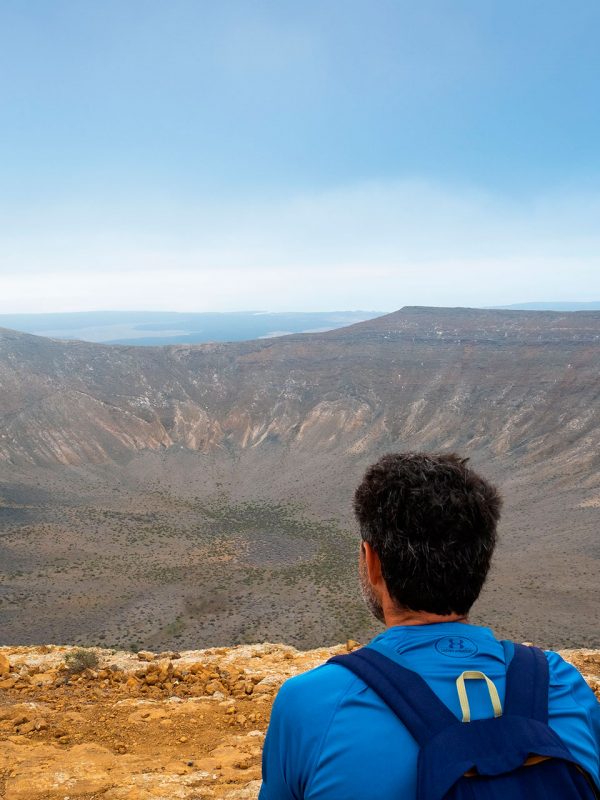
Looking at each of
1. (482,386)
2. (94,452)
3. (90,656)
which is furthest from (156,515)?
(482,386)

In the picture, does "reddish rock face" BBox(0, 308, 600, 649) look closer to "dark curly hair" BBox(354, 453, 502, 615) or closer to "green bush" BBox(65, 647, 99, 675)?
"green bush" BBox(65, 647, 99, 675)

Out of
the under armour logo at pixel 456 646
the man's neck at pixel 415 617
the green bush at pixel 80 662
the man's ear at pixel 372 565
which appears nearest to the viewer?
the under armour logo at pixel 456 646

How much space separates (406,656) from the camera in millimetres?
1614

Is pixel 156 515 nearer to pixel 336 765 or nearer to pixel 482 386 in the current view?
pixel 482 386

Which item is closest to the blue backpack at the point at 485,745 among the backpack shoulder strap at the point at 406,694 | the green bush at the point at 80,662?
the backpack shoulder strap at the point at 406,694

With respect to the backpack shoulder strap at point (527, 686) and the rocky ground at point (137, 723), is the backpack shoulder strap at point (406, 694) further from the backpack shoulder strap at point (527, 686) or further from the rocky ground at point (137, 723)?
the rocky ground at point (137, 723)

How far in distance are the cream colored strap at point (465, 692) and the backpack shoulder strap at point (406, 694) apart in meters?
0.05

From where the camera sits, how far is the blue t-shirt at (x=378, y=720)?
1380 millimetres

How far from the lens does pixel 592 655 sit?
1143 cm

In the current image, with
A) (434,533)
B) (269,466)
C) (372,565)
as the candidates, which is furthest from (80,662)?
(269,466)

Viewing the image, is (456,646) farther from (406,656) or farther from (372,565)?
(372,565)

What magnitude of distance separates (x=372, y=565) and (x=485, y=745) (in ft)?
2.39

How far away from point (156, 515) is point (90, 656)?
3682cm

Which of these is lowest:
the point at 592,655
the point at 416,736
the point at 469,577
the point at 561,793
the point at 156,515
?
the point at 156,515
